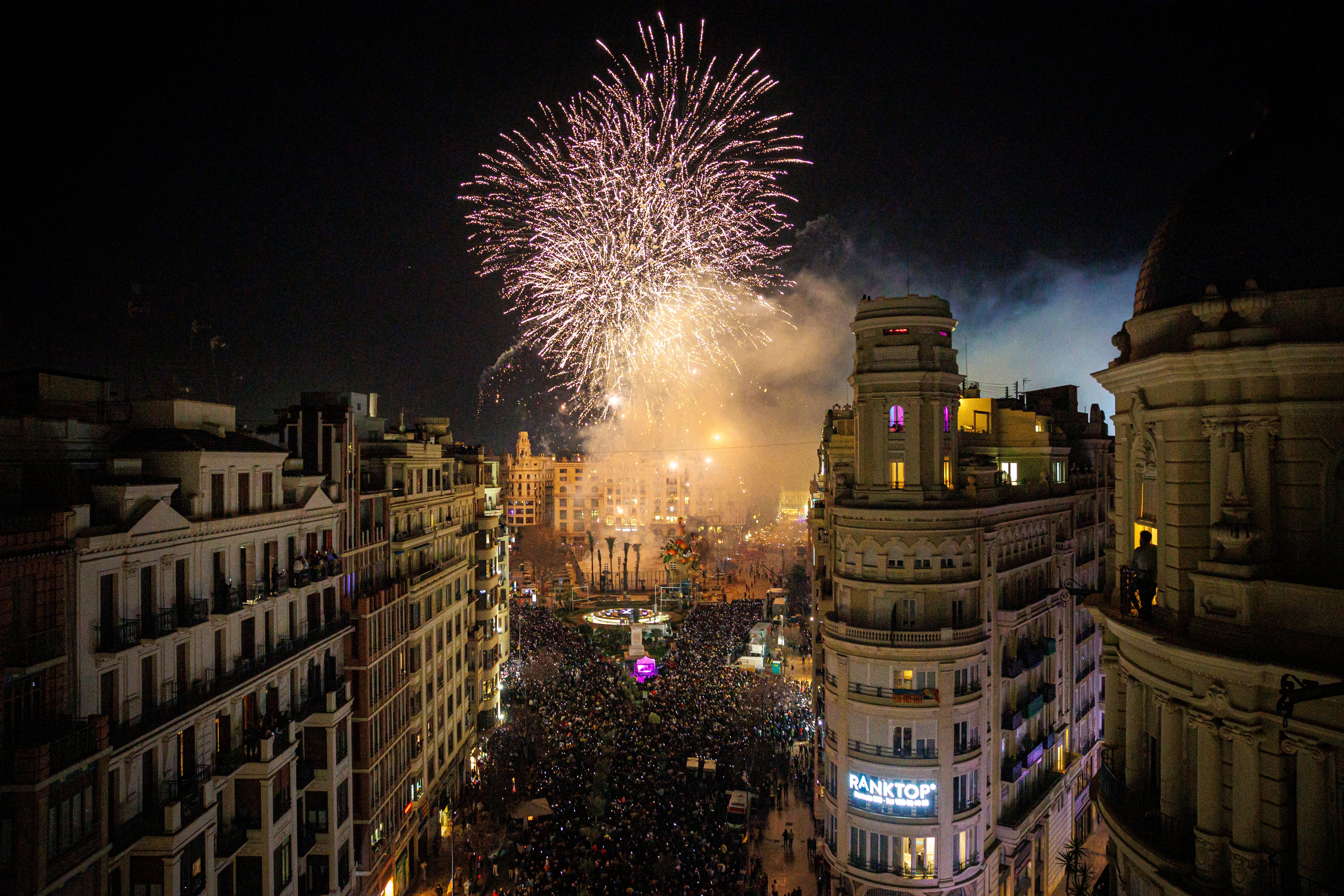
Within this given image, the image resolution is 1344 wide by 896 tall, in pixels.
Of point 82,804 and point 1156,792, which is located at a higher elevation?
point 1156,792

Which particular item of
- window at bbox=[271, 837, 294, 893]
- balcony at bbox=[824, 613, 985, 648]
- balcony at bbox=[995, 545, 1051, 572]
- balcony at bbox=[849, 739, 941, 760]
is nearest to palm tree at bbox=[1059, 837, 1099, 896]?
balcony at bbox=[849, 739, 941, 760]

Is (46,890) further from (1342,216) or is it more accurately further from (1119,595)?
(1342,216)

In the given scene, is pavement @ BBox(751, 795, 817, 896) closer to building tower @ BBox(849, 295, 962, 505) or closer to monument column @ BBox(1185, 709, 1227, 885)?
building tower @ BBox(849, 295, 962, 505)

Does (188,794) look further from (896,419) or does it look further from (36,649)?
(896,419)

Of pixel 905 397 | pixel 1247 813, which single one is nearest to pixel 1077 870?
pixel 905 397

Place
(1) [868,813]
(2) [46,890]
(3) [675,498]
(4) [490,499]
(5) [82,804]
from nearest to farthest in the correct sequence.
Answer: (2) [46,890] → (5) [82,804] → (1) [868,813] → (4) [490,499] → (3) [675,498]

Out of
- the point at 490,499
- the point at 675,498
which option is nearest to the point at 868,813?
the point at 490,499

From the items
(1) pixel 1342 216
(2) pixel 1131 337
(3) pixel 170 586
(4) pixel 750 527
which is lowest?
(4) pixel 750 527
